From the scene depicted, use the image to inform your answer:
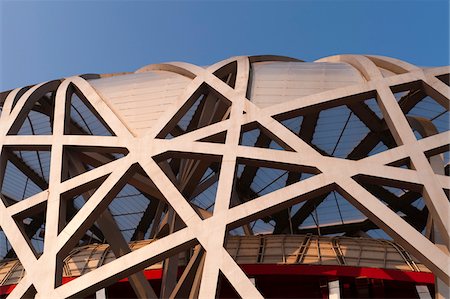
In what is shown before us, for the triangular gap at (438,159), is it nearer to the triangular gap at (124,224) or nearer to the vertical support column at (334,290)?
the vertical support column at (334,290)

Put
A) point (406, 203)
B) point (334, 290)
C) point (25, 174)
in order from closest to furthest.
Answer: point (334, 290) < point (25, 174) < point (406, 203)

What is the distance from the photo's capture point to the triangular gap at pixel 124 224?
16.4 m

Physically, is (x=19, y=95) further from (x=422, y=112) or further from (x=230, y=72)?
(x=422, y=112)

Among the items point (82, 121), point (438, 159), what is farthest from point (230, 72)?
point (438, 159)

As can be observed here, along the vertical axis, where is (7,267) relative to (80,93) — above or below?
below

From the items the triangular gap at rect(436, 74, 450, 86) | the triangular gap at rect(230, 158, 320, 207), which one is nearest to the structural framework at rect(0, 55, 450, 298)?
the triangular gap at rect(436, 74, 450, 86)

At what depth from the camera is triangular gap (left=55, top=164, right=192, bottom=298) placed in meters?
16.4

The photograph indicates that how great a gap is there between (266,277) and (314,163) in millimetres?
6028

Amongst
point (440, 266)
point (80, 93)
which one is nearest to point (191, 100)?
point (80, 93)

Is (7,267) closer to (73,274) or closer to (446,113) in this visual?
(73,274)

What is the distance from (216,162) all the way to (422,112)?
10.3 meters

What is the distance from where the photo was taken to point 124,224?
37.0m

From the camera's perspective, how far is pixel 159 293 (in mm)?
21203

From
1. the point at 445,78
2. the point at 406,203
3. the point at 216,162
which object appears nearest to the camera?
the point at 445,78
